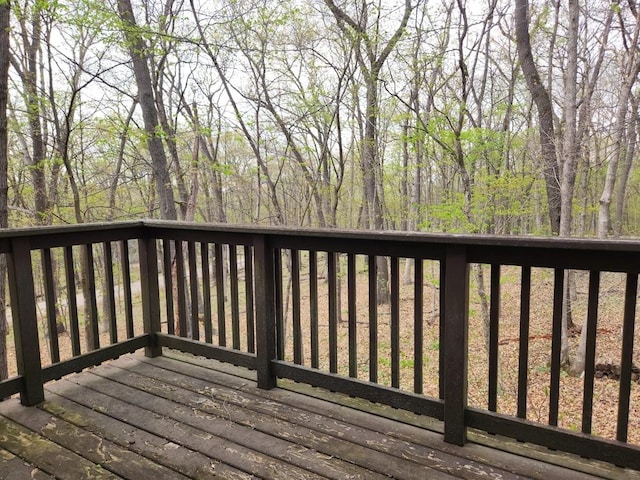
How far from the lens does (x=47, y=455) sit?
185 centimetres

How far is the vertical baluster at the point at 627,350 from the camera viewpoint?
5.20 ft

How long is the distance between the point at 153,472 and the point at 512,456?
155cm

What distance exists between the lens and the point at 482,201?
7824 mm

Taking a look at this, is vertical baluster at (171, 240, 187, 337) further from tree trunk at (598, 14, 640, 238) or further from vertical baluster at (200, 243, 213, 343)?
tree trunk at (598, 14, 640, 238)

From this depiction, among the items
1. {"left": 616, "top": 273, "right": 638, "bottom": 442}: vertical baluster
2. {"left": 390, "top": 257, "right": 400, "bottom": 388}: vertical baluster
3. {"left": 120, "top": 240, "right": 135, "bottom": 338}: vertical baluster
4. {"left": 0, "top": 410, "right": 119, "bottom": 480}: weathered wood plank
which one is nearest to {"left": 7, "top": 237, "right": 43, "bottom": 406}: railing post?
{"left": 0, "top": 410, "right": 119, "bottom": 480}: weathered wood plank

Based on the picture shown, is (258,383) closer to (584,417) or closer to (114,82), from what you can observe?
(584,417)

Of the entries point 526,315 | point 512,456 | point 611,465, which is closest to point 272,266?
point 526,315

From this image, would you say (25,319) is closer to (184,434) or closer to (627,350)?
(184,434)

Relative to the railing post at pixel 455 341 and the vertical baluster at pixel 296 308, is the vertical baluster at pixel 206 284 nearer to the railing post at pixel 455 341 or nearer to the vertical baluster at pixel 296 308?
the vertical baluster at pixel 296 308

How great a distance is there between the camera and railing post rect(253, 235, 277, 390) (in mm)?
2455

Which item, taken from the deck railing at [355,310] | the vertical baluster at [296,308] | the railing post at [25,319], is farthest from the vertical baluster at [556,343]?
the railing post at [25,319]

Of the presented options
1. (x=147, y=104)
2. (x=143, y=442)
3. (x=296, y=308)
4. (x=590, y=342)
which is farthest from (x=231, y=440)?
(x=147, y=104)

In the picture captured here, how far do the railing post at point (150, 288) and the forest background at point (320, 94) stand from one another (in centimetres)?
400

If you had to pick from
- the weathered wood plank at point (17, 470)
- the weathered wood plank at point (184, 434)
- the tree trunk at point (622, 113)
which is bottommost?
the weathered wood plank at point (184, 434)
